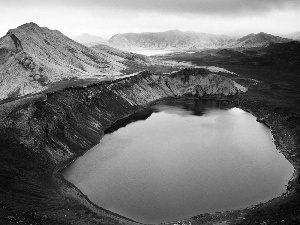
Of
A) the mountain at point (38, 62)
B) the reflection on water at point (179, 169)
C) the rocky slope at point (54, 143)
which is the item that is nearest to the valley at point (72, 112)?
the rocky slope at point (54, 143)

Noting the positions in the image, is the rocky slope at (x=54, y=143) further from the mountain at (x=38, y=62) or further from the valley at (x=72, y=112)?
the mountain at (x=38, y=62)

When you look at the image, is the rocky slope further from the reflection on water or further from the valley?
the reflection on water

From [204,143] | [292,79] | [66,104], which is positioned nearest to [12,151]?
[66,104]

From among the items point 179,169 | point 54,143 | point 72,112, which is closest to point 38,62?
point 72,112

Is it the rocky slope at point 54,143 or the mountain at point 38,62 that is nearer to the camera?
the rocky slope at point 54,143

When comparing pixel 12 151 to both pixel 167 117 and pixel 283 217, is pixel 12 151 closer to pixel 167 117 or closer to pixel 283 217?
pixel 283 217

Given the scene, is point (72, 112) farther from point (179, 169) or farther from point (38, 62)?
point (38, 62)

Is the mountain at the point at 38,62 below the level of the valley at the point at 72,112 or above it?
above
